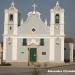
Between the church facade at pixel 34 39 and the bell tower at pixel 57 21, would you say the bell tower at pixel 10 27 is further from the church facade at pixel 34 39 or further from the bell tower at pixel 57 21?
the bell tower at pixel 57 21

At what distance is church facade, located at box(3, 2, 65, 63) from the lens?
43375mm

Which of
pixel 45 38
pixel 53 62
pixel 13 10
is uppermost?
pixel 13 10

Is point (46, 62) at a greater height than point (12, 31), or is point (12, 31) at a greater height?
point (12, 31)

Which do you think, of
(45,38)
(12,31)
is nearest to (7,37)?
(12,31)

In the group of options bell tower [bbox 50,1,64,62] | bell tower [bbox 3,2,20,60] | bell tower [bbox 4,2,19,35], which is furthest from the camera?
bell tower [bbox 4,2,19,35]

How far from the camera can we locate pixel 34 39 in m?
43.6

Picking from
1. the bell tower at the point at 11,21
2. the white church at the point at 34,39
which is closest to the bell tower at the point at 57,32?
the white church at the point at 34,39

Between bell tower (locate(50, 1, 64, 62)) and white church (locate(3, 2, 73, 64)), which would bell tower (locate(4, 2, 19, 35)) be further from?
bell tower (locate(50, 1, 64, 62))

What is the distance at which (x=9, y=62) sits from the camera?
141ft

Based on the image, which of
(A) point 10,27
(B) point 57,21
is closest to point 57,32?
(B) point 57,21

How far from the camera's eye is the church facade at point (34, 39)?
43.4m

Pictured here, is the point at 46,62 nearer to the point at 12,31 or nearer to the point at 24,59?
the point at 24,59

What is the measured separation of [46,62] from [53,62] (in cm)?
123

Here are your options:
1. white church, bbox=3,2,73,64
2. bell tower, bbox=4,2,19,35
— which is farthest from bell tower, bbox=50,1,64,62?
bell tower, bbox=4,2,19,35
